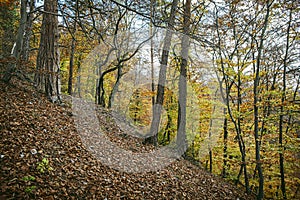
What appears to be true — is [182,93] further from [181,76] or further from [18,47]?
[18,47]

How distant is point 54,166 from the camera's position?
3.60 meters

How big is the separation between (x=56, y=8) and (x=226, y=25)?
6.51 m

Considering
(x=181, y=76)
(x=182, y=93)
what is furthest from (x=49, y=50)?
(x=182, y=93)

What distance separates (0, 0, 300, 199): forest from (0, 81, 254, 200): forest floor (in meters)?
0.06

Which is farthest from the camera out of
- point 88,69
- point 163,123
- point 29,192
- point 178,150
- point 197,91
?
point 88,69

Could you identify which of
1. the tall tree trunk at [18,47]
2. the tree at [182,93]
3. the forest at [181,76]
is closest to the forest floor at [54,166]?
the forest at [181,76]

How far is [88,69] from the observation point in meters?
18.3

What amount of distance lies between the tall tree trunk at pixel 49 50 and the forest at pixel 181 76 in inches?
1.1

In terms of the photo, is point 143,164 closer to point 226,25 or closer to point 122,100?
point 226,25

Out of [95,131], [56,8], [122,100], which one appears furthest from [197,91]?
[122,100]

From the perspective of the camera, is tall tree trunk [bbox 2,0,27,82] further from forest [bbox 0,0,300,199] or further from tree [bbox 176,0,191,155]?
tree [bbox 176,0,191,155]

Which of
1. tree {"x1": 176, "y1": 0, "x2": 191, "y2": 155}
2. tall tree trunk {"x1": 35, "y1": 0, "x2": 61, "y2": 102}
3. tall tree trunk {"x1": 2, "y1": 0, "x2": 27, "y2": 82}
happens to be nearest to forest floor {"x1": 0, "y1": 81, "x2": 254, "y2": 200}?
tall tree trunk {"x1": 2, "y1": 0, "x2": 27, "y2": 82}

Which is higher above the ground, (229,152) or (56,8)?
(56,8)

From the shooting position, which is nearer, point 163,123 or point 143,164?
point 143,164
